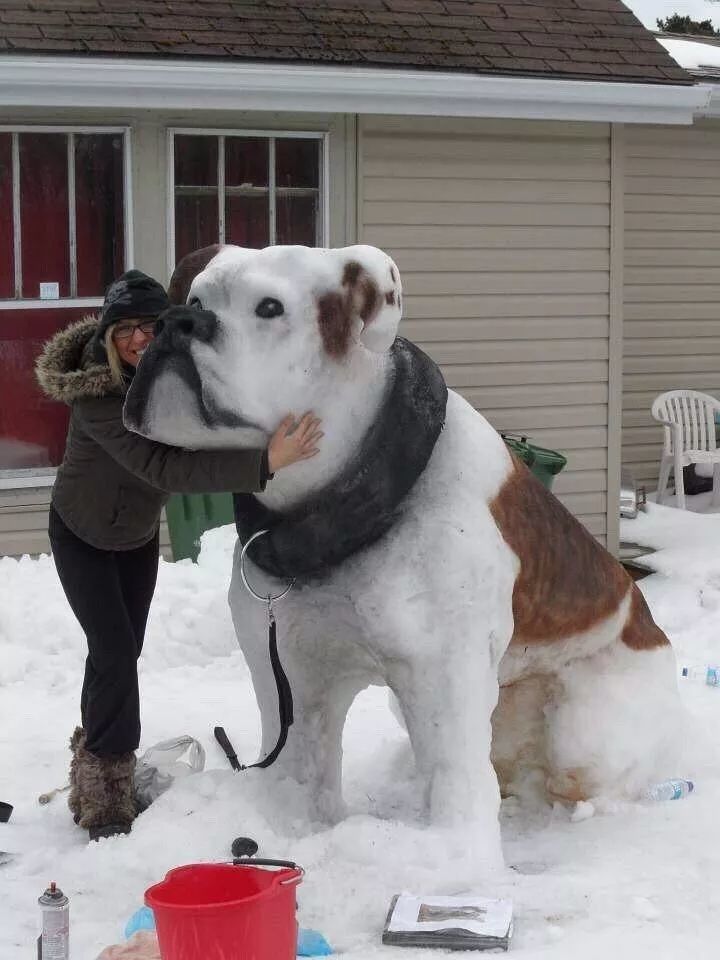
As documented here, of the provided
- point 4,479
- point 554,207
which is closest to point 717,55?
point 554,207

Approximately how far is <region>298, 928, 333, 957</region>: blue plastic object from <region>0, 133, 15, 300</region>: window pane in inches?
205

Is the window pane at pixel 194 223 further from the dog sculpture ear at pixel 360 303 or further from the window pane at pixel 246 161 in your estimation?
the dog sculpture ear at pixel 360 303

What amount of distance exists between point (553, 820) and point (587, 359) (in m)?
5.19

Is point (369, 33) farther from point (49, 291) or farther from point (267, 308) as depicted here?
point (267, 308)

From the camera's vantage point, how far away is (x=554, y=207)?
357 inches

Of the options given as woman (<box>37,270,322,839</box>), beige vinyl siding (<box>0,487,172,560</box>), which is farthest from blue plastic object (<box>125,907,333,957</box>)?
beige vinyl siding (<box>0,487,172,560</box>)

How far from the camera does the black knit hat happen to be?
169 inches

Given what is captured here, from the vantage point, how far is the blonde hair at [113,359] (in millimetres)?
4293

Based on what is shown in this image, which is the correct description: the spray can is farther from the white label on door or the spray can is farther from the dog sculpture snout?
the white label on door

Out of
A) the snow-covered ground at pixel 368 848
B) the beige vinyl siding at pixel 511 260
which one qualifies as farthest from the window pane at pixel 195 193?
the snow-covered ground at pixel 368 848

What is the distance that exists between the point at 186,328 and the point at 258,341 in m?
A: 0.18

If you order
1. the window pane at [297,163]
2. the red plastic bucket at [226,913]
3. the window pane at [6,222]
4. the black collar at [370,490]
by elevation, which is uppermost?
the window pane at [297,163]

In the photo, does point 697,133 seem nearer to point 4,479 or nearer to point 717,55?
point 717,55

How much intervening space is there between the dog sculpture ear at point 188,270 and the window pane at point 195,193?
171 inches
